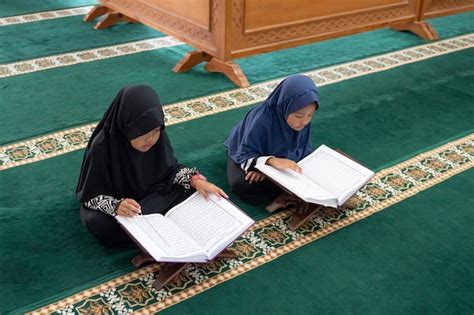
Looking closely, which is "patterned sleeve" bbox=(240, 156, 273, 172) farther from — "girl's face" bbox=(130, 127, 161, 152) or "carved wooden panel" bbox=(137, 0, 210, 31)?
"carved wooden panel" bbox=(137, 0, 210, 31)

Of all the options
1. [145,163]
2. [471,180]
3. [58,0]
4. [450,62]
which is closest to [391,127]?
[471,180]

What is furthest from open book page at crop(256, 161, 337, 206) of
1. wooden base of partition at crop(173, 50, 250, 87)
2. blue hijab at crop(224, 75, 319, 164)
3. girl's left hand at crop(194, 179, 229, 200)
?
wooden base of partition at crop(173, 50, 250, 87)

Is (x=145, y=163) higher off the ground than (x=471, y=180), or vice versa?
(x=145, y=163)

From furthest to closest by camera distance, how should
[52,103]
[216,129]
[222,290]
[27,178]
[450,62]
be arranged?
1. [450,62]
2. [52,103]
3. [216,129]
4. [27,178]
5. [222,290]

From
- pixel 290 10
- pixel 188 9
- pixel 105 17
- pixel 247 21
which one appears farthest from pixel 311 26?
pixel 105 17

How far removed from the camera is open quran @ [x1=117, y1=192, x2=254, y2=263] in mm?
1777

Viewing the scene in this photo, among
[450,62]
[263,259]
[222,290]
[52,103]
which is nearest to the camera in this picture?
[222,290]

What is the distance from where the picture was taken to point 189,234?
6.31 ft

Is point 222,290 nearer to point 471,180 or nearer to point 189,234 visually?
point 189,234

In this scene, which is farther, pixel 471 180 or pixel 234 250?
pixel 471 180

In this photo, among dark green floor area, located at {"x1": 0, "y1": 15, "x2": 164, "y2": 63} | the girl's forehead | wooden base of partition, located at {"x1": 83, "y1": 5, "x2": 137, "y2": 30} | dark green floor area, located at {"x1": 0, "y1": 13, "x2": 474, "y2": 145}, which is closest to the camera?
the girl's forehead

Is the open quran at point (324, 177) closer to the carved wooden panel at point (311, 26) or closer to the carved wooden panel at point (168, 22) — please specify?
the carved wooden panel at point (311, 26)

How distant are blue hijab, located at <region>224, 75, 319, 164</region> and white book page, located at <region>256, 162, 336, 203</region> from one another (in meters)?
0.12

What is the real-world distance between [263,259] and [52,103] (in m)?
1.73
